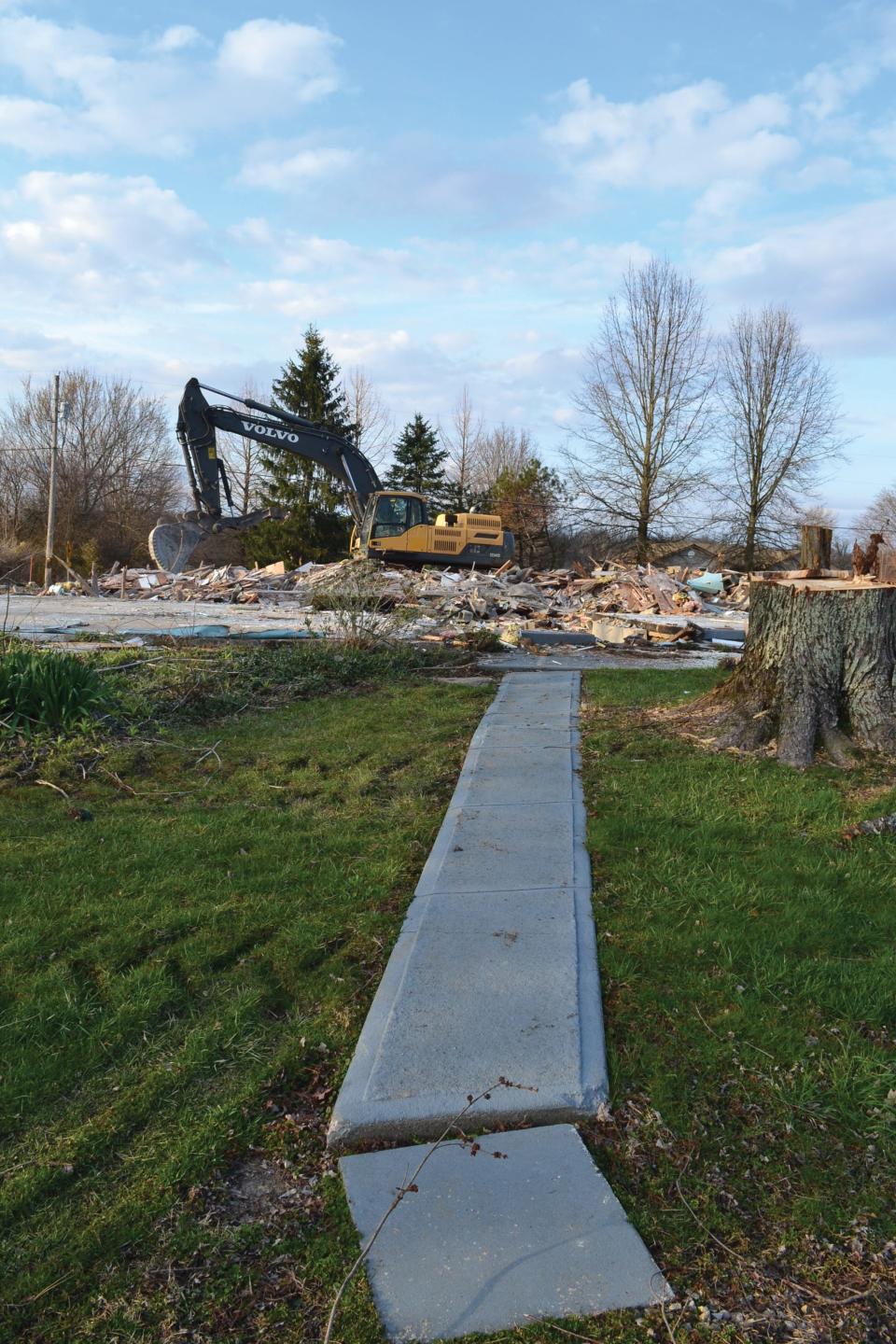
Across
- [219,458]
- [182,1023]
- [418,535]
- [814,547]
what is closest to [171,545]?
[219,458]

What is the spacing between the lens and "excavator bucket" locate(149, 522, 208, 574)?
849 inches

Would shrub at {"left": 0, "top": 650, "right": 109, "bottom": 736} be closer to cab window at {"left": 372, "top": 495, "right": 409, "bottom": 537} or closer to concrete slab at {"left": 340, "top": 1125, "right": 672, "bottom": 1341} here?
concrete slab at {"left": 340, "top": 1125, "right": 672, "bottom": 1341}

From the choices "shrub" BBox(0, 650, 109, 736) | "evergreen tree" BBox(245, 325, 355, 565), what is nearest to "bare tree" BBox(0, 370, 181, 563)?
"evergreen tree" BBox(245, 325, 355, 565)

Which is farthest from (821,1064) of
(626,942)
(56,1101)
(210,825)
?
(210,825)

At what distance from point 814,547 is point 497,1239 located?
17.8ft

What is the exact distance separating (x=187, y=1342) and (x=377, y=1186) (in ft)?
1.76

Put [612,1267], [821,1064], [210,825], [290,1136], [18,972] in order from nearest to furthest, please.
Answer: [612,1267] < [290,1136] < [821,1064] < [18,972] < [210,825]

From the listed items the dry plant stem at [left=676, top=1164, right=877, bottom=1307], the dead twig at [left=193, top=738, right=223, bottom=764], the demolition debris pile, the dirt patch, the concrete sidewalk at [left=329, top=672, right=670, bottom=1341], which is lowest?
the dirt patch

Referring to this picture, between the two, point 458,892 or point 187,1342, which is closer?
point 187,1342

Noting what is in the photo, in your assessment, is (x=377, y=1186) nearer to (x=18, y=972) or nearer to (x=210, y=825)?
(x=18, y=972)

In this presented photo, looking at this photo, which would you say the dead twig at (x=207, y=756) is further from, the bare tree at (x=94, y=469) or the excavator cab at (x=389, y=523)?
the bare tree at (x=94, y=469)

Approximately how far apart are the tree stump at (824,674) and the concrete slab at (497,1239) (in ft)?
11.9

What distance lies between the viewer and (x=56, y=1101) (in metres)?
2.48

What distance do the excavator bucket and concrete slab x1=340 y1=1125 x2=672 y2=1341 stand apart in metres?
20.4
